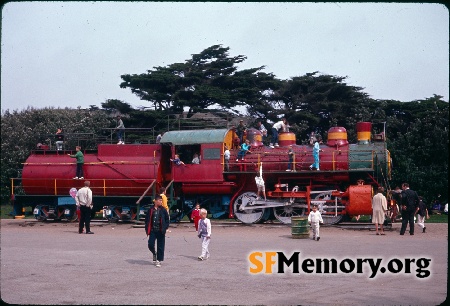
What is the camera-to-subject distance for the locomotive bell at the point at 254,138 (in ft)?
90.2

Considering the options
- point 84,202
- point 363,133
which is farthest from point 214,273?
point 363,133

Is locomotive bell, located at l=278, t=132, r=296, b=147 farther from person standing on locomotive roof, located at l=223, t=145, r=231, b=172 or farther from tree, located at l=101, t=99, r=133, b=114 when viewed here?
tree, located at l=101, t=99, r=133, b=114

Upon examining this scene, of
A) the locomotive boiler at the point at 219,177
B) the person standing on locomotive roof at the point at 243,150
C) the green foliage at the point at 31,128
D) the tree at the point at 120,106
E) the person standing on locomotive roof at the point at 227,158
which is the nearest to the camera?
the locomotive boiler at the point at 219,177

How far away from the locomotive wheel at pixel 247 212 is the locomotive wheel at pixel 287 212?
67cm

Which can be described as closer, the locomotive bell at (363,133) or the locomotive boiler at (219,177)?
the locomotive boiler at (219,177)

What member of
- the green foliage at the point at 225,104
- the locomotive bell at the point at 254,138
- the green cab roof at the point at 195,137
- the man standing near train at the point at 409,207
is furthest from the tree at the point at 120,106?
the man standing near train at the point at 409,207

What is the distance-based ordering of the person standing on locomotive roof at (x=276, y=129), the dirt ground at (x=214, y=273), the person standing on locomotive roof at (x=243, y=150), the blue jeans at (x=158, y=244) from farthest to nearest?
Answer: the person standing on locomotive roof at (x=276, y=129) < the person standing on locomotive roof at (x=243, y=150) < the blue jeans at (x=158, y=244) < the dirt ground at (x=214, y=273)

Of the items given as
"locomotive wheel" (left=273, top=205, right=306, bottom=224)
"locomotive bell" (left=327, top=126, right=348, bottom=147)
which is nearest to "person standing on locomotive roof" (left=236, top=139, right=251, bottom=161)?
"locomotive wheel" (left=273, top=205, right=306, bottom=224)

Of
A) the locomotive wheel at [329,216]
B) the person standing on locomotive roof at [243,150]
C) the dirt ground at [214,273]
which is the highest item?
the person standing on locomotive roof at [243,150]

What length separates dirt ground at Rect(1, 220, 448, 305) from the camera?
10.9 meters

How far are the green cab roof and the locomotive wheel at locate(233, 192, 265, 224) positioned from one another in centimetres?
263

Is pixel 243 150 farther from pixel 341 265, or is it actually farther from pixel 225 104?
pixel 225 104

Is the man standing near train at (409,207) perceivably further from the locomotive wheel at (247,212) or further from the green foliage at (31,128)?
the green foliage at (31,128)

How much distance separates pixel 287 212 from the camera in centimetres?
2603
